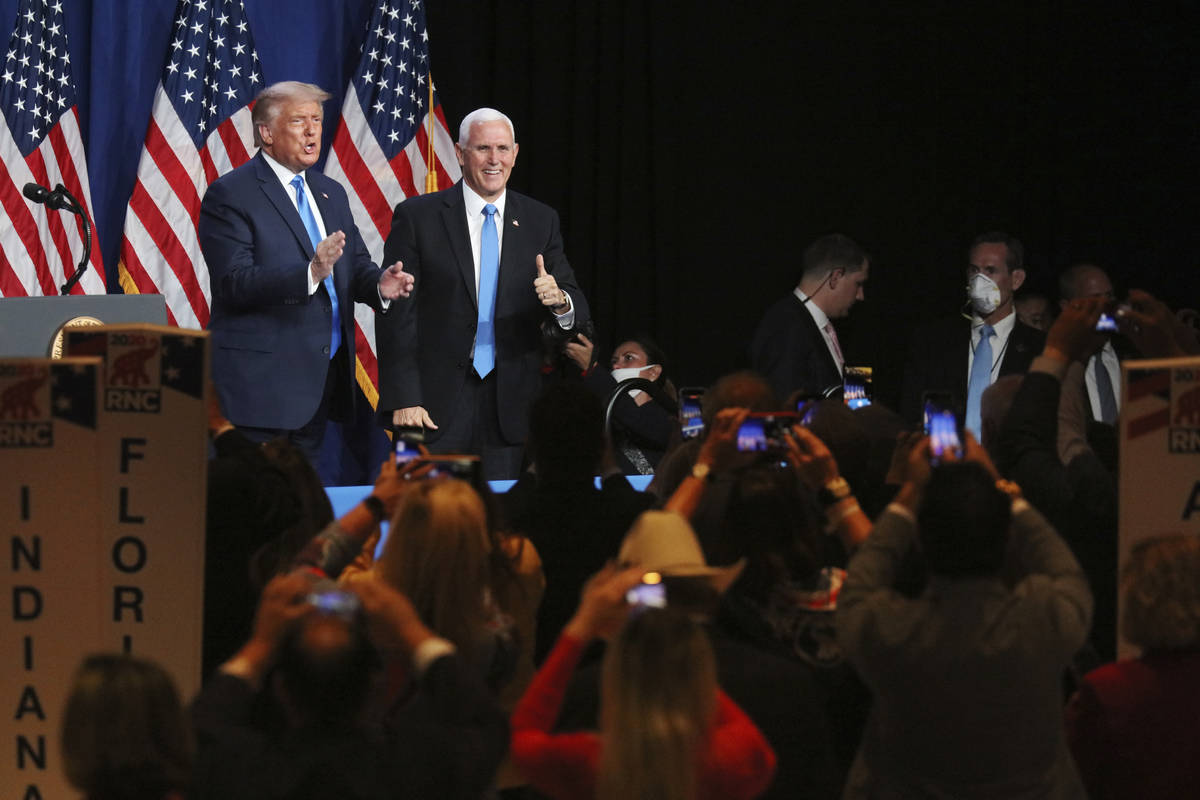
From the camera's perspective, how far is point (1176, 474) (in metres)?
2.73

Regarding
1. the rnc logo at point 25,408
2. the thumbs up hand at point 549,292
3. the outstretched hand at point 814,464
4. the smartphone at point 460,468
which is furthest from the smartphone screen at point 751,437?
the thumbs up hand at point 549,292

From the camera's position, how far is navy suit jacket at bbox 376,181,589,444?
4855 mm

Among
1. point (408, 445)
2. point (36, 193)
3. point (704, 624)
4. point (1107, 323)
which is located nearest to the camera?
point (704, 624)

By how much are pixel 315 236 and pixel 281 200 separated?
17 cm

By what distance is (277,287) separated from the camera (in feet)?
15.3

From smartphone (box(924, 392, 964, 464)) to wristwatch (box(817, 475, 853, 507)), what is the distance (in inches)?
6.1

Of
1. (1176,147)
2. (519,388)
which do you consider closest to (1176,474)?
(519,388)

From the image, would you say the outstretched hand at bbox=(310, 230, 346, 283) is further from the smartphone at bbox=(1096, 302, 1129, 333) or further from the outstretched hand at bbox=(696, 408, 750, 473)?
the smartphone at bbox=(1096, 302, 1129, 333)

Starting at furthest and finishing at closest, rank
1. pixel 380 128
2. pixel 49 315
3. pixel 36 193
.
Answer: pixel 380 128, pixel 36 193, pixel 49 315

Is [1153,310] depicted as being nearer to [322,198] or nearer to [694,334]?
[322,198]

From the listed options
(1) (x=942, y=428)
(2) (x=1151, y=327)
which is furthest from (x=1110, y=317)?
(1) (x=942, y=428)

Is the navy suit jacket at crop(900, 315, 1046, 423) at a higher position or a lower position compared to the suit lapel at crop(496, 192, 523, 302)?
lower

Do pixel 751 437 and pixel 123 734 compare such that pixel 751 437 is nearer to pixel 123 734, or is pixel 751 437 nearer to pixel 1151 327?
pixel 1151 327

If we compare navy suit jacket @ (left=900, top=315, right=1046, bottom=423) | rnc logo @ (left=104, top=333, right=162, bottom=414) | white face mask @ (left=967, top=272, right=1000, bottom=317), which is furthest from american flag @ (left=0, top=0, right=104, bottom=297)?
rnc logo @ (left=104, top=333, right=162, bottom=414)
